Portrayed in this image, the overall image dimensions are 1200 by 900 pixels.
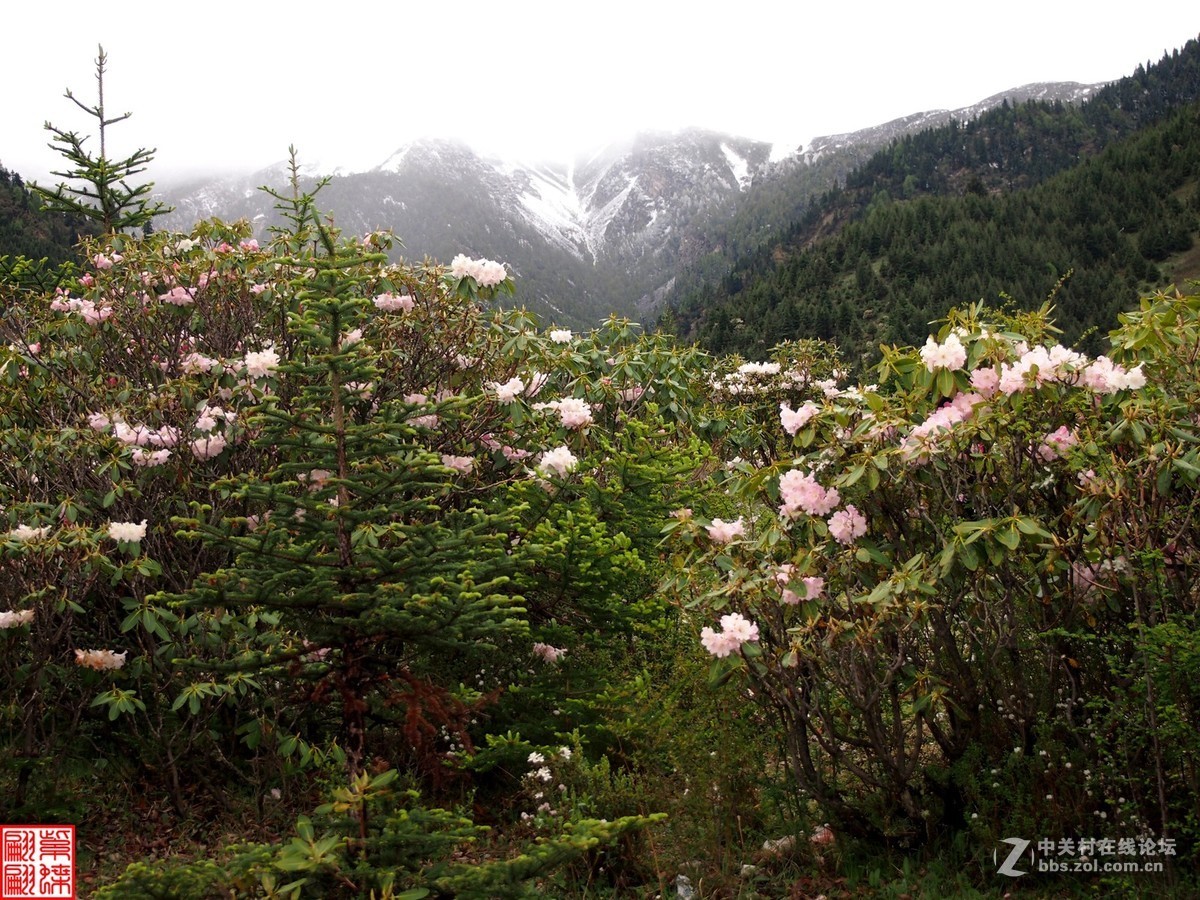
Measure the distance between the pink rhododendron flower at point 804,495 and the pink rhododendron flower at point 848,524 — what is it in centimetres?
6

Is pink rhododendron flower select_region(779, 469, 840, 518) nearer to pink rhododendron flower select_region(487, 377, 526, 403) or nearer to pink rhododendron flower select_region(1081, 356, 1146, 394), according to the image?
pink rhododendron flower select_region(1081, 356, 1146, 394)

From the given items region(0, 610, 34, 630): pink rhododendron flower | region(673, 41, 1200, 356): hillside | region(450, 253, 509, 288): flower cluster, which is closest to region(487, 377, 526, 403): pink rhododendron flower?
region(450, 253, 509, 288): flower cluster

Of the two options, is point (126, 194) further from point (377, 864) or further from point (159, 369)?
point (377, 864)

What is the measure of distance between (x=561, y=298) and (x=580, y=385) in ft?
629

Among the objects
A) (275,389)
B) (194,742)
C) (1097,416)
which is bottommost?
(194,742)

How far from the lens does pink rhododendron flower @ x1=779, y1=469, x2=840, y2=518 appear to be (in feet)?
10.2

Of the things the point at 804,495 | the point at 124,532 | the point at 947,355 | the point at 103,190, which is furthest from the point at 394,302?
the point at 103,190

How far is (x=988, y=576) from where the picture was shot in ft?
10.1

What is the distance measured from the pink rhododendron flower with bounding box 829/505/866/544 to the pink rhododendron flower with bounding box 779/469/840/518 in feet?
0.20

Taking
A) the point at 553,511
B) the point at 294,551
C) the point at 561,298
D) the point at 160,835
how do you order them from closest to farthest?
the point at 294,551
the point at 160,835
the point at 553,511
the point at 561,298

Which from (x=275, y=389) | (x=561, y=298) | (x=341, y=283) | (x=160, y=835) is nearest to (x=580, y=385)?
(x=275, y=389)

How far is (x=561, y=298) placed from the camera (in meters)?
193

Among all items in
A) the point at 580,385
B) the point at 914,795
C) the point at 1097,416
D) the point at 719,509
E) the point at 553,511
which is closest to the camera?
the point at 1097,416

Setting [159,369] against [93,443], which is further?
[159,369]
